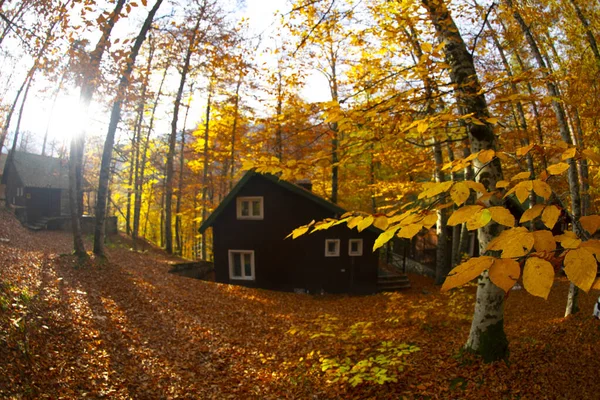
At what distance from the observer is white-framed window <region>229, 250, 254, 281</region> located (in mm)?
17953

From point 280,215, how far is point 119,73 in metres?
9.54

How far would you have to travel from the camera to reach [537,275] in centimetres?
135

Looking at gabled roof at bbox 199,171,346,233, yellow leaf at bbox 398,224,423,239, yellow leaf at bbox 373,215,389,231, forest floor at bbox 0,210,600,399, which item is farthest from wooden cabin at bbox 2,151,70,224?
yellow leaf at bbox 398,224,423,239

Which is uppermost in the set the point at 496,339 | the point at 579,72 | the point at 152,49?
the point at 152,49

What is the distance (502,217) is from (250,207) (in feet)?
54.5

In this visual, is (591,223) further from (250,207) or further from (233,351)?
(250,207)

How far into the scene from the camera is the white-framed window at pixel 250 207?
58.1 ft

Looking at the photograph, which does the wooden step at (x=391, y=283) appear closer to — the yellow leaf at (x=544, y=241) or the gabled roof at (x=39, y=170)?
the yellow leaf at (x=544, y=241)

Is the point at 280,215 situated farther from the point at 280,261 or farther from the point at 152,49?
the point at 152,49

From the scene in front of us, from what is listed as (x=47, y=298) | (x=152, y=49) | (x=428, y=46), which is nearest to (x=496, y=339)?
(x=428, y=46)

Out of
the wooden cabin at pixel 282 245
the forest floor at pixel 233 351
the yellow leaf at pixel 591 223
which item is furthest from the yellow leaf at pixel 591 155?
the wooden cabin at pixel 282 245

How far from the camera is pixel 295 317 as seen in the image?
38.2ft

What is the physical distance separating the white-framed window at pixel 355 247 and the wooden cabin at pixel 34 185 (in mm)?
25174

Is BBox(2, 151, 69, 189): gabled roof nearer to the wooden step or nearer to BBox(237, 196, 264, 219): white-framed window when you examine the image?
BBox(237, 196, 264, 219): white-framed window
